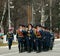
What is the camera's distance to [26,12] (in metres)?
91.2

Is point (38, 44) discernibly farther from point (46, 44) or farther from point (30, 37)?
point (46, 44)

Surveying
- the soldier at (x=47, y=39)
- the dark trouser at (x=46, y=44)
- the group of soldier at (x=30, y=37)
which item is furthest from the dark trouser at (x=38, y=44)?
the soldier at (x=47, y=39)

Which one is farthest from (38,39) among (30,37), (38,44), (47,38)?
(47,38)

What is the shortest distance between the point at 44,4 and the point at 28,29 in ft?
158

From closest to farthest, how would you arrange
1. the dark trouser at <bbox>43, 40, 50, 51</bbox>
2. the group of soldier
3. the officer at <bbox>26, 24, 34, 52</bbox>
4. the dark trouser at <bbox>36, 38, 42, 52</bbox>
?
the officer at <bbox>26, 24, 34, 52</bbox>, the group of soldier, the dark trouser at <bbox>36, 38, 42, 52</bbox>, the dark trouser at <bbox>43, 40, 50, 51</bbox>

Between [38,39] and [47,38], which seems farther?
[47,38]

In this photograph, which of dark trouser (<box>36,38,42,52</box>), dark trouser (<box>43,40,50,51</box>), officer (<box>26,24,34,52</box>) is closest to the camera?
officer (<box>26,24,34,52</box>)

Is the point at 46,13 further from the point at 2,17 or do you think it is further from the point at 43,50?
the point at 43,50

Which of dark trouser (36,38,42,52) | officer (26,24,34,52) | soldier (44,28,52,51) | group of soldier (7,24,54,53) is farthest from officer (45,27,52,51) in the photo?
officer (26,24,34,52)

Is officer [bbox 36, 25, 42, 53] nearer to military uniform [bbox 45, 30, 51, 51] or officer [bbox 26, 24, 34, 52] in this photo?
officer [bbox 26, 24, 34, 52]

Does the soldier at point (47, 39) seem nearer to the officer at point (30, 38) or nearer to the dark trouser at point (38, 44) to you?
the dark trouser at point (38, 44)

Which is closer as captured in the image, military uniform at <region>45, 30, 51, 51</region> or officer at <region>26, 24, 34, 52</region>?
officer at <region>26, 24, 34, 52</region>

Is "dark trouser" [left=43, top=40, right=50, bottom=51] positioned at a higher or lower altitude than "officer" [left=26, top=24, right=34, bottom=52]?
lower

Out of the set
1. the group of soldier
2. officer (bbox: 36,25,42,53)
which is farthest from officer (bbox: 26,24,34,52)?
officer (bbox: 36,25,42,53)
